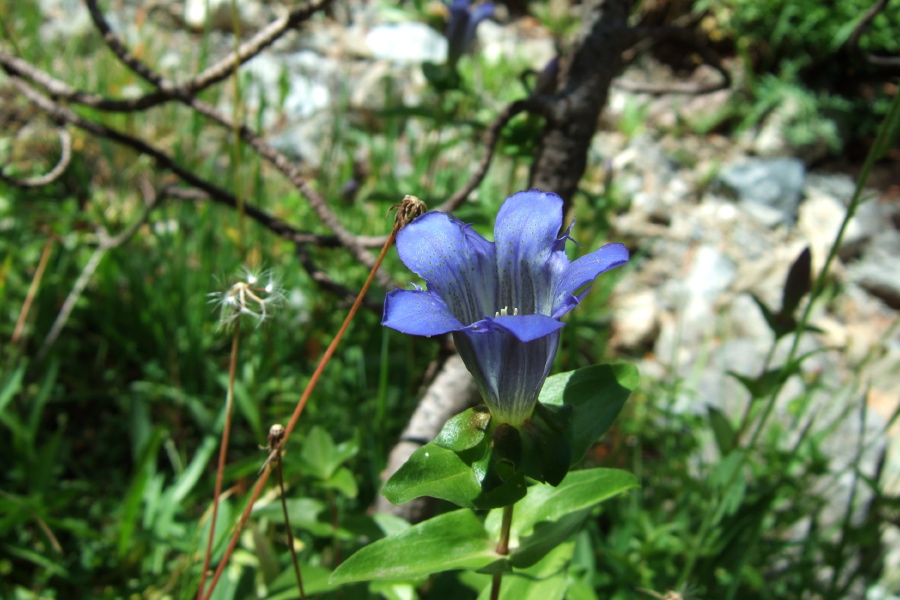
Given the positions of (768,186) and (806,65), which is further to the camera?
(806,65)

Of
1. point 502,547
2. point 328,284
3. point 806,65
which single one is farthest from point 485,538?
point 806,65

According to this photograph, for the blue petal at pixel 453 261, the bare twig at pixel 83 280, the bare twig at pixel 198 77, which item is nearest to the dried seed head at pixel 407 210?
the blue petal at pixel 453 261

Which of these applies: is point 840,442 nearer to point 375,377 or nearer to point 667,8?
point 375,377

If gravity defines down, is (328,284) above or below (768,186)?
above

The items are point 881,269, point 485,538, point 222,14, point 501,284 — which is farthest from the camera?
point 222,14

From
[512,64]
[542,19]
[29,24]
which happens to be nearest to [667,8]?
A: [542,19]

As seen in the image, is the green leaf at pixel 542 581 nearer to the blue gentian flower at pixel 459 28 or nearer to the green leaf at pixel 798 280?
the green leaf at pixel 798 280

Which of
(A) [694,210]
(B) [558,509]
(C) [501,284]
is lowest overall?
(A) [694,210]

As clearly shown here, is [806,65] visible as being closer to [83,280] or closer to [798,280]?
[798,280]
